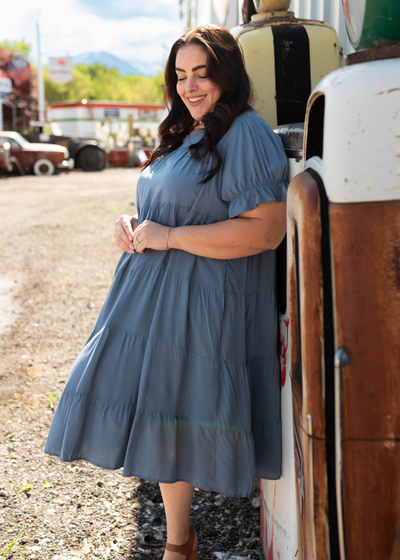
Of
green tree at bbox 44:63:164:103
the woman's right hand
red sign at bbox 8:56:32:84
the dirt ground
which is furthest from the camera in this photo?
green tree at bbox 44:63:164:103

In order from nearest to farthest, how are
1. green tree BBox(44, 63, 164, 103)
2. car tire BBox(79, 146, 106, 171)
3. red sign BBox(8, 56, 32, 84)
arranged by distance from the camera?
car tire BBox(79, 146, 106, 171)
red sign BBox(8, 56, 32, 84)
green tree BBox(44, 63, 164, 103)

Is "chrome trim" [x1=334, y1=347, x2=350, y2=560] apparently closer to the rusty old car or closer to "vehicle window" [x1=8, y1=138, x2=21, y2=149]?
the rusty old car

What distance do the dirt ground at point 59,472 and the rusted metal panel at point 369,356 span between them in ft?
4.14

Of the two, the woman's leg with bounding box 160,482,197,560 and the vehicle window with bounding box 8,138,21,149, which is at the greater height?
the vehicle window with bounding box 8,138,21,149

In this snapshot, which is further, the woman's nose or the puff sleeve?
the woman's nose

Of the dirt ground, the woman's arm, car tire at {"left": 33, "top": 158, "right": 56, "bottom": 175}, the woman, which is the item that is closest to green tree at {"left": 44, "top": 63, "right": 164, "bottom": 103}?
car tire at {"left": 33, "top": 158, "right": 56, "bottom": 175}

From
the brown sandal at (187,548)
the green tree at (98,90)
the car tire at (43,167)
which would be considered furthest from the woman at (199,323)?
the green tree at (98,90)

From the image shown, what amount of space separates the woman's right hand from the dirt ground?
3.68 feet

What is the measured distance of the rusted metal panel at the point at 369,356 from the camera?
0.97 metres

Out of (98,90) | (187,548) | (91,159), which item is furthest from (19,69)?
(98,90)

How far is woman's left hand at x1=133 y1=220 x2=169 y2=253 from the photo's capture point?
1.65 metres

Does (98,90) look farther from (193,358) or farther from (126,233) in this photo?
(193,358)

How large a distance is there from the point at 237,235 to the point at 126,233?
0.41 metres

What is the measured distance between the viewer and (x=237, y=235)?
61.6 inches
